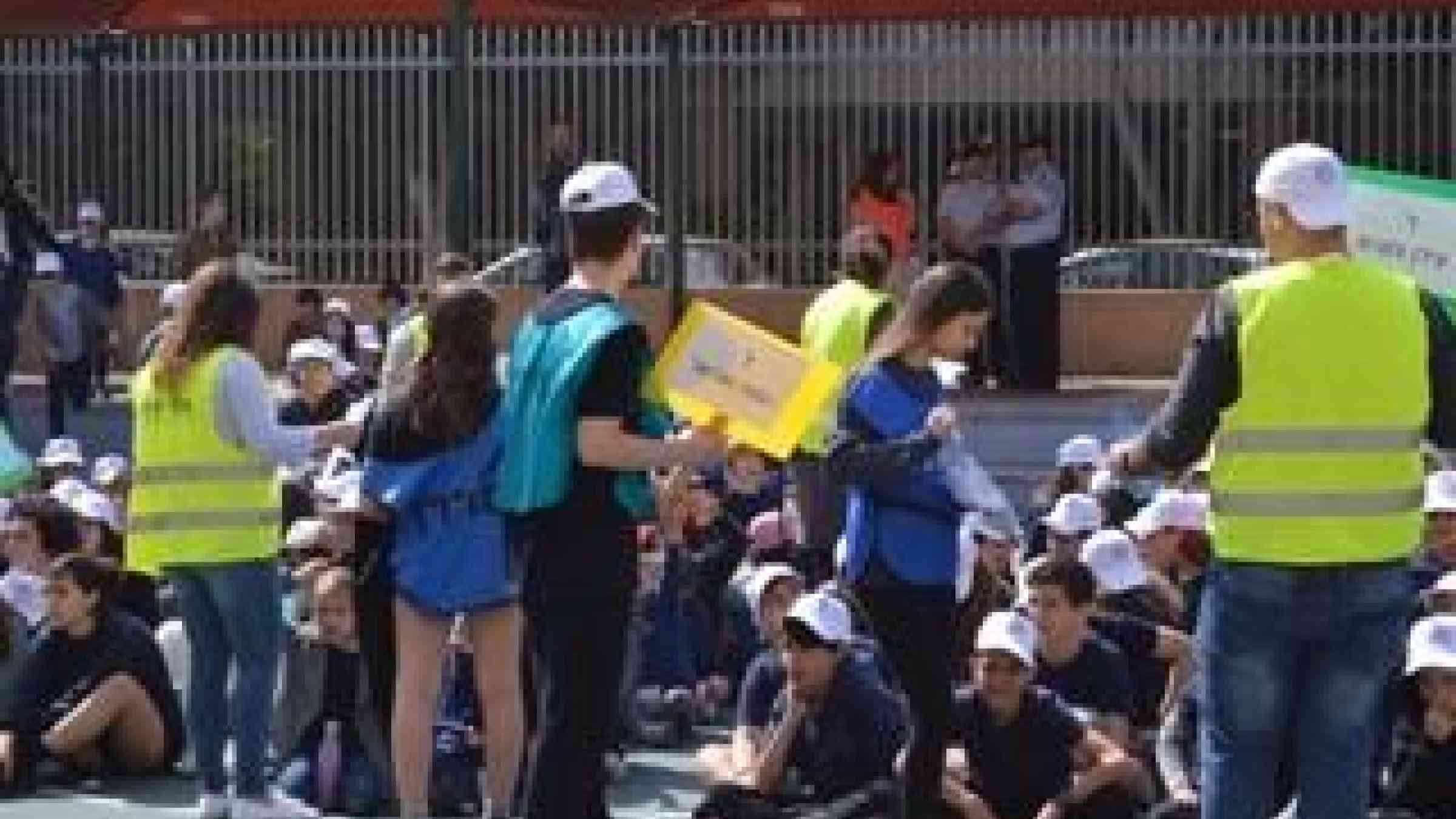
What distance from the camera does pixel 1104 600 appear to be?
38.4 ft

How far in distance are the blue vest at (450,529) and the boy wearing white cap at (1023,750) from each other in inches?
56.5

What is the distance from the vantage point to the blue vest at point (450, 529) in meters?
10.2

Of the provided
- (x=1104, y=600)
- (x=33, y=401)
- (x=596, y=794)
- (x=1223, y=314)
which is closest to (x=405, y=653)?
(x=596, y=794)

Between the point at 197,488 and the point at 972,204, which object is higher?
the point at 972,204

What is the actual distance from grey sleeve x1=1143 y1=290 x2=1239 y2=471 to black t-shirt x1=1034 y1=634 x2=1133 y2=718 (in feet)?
10.1

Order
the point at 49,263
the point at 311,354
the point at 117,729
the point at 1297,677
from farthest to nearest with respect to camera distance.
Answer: the point at 49,263, the point at 311,354, the point at 117,729, the point at 1297,677

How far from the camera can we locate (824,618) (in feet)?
35.6

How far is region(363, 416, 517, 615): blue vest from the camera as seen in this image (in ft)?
33.5

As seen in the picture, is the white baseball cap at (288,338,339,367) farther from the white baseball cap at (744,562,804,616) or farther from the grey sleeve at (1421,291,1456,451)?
the grey sleeve at (1421,291,1456,451)

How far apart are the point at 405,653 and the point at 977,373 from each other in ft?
40.6

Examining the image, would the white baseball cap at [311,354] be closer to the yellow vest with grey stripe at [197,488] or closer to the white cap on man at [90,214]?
the yellow vest with grey stripe at [197,488]

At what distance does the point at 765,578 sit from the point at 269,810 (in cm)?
198

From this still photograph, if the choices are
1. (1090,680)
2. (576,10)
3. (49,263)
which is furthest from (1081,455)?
(49,263)

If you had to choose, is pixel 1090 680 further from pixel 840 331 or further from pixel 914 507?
pixel 840 331
